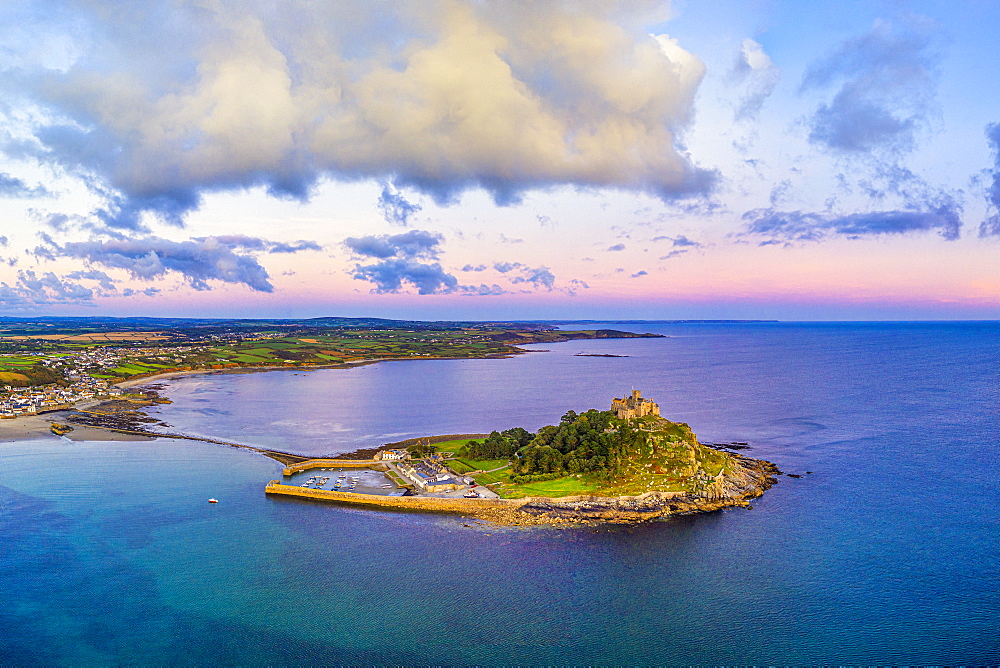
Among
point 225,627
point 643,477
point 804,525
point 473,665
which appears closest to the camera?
point 473,665

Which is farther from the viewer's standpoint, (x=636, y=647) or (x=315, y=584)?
(x=315, y=584)

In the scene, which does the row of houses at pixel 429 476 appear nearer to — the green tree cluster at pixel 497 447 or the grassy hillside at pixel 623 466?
the grassy hillside at pixel 623 466

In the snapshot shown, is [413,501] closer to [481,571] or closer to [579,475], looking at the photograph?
[481,571]

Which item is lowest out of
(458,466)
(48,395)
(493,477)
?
(493,477)

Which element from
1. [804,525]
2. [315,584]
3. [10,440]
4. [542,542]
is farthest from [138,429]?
[804,525]

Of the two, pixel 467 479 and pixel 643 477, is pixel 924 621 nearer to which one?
pixel 643 477

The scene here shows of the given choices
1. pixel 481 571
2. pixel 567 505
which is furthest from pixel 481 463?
pixel 481 571
